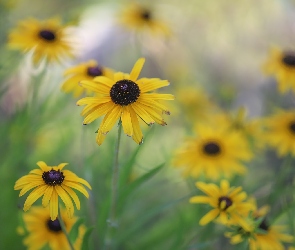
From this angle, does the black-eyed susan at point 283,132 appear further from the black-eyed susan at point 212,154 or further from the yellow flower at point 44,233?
the yellow flower at point 44,233

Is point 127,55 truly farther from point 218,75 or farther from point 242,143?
point 242,143

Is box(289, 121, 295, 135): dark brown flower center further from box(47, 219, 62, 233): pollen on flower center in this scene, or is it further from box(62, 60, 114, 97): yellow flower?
box(47, 219, 62, 233): pollen on flower center

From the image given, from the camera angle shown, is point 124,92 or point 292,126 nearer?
point 124,92

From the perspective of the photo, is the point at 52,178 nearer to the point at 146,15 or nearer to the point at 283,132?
the point at 283,132

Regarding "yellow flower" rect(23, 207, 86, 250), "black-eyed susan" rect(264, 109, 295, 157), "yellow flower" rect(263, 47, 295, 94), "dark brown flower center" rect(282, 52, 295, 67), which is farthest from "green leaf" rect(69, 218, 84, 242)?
"dark brown flower center" rect(282, 52, 295, 67)

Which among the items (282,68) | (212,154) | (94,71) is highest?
(282,68)

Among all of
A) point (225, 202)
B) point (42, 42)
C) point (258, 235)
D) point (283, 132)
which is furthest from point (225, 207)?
point (42, 42)

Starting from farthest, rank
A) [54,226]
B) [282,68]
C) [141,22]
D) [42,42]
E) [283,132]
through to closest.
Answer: [141,22], [282,68], [283,132], [42,42], [54,226]
